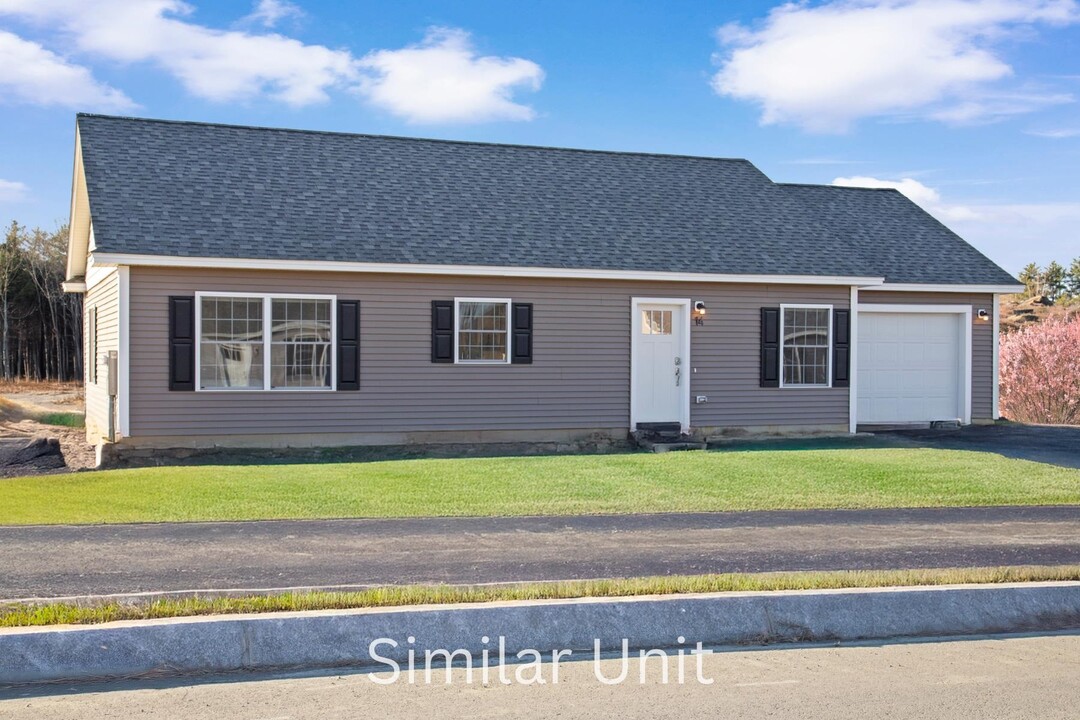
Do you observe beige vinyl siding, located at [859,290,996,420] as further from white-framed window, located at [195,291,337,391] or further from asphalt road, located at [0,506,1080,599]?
white-framed window, located at [195,291,337,391]

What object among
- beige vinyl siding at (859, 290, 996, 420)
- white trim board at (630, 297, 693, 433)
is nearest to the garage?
beige vinyl siding at (859, 290, 996, 420)

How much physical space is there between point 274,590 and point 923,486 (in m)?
8.77

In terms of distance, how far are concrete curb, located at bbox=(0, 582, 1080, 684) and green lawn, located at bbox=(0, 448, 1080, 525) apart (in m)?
4.38

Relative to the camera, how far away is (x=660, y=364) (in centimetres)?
1858

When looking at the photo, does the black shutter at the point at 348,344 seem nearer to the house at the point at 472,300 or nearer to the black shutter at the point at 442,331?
the house at the point at 472,300

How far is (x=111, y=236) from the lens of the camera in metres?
15.6

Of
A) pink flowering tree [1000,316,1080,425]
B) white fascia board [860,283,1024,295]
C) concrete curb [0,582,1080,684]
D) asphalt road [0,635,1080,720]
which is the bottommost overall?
asphalt road [0,635,1080,720]

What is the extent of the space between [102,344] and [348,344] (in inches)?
205

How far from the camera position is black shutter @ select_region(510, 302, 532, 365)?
17.7m

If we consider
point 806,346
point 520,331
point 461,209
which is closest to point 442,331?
point 520,331

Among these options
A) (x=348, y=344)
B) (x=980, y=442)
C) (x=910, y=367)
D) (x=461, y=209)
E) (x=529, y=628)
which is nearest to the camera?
(x=529, y=628)

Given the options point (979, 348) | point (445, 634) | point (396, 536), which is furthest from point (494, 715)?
point (979, 348)

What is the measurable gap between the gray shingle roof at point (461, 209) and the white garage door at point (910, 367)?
37.0 inches

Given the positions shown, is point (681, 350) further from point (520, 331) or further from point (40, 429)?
point (40, 429)
